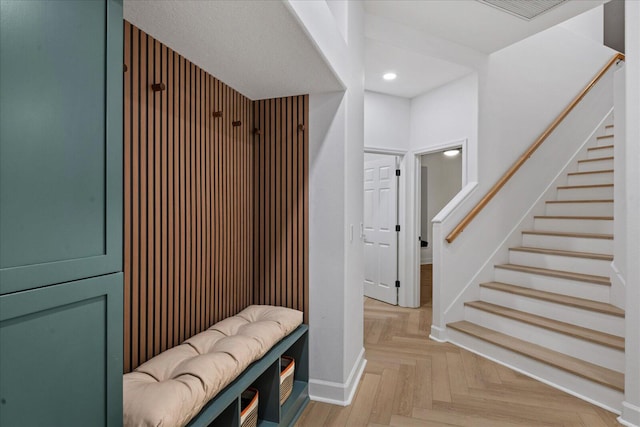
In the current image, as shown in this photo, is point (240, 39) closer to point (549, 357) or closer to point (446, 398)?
point (446, 398)

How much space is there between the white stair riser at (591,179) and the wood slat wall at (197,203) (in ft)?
11.5

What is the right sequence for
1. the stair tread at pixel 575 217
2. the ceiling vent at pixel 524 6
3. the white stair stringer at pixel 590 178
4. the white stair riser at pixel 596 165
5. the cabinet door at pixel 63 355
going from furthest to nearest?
the white stair riser at pixel 596 165 < the white stair stringer at pixel 590 178 < the stair tread at pixel 575 217 < the ceiling vent at pixel 524 6 < the cabinet door at pixel 63 355

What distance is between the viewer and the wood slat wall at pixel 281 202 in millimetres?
2354

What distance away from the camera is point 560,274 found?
3061mm

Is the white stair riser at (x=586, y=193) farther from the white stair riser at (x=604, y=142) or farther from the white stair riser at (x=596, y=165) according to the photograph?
the white stair riser at (x=604, y=142)

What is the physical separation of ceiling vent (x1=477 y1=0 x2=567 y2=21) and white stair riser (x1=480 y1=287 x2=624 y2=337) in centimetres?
237

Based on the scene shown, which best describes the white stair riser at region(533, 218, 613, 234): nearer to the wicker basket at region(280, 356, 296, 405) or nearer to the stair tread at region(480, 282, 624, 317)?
the stair tread at region(480, 282, 624, 317)

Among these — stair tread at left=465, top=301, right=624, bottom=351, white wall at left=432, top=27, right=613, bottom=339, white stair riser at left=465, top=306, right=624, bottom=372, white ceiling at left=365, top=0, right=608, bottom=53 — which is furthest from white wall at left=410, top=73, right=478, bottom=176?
white stair riser at left=465, top=306, right=624, bottom=372

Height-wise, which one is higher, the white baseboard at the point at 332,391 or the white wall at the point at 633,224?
the white wall at the point at 633,224

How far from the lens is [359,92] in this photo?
264 centimetres

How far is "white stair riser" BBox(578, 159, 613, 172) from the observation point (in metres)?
3.89

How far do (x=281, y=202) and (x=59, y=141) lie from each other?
1.68 meters

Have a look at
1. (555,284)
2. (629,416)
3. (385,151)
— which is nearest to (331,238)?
(629,416)

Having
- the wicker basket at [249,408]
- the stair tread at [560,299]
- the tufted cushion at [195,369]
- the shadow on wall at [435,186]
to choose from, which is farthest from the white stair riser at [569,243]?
the shadow on wall at [435,186]
